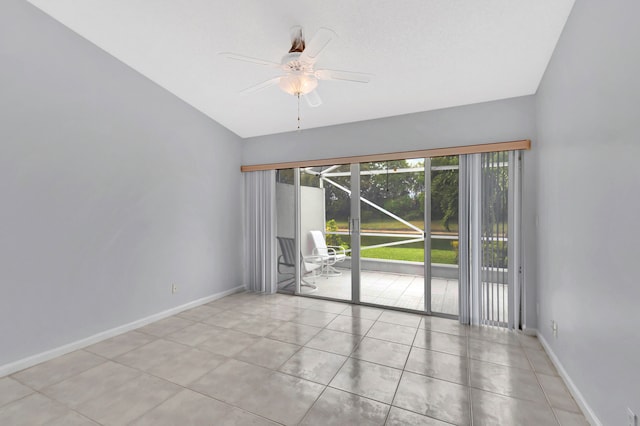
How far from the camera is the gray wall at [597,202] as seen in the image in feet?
4.36

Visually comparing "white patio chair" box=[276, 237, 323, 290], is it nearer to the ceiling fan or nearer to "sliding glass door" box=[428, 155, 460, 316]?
"sliding glass door" box=[428, 155, 460, 316]

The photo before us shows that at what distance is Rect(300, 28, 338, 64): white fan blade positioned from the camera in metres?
1.78

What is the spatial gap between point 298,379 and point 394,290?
2280 mm

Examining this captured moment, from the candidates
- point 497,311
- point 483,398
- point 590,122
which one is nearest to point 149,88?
point 590,122

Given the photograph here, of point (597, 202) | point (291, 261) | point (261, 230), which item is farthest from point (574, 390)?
point (261, 230)

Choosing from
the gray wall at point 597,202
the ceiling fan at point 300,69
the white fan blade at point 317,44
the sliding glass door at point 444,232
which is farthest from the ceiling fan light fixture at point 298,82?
the sliding glass door at point 444,232

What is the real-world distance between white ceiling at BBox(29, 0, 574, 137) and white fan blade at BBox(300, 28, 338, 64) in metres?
0.39

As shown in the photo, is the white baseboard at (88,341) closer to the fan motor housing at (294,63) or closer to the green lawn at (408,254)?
the green lawn at (408,254)

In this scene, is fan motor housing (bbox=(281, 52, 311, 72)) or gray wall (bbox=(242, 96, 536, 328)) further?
gray wall (bbox=(242, 96, 536, 328))

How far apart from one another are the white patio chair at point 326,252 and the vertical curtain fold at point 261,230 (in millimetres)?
657

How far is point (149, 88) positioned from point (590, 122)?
4092 mm

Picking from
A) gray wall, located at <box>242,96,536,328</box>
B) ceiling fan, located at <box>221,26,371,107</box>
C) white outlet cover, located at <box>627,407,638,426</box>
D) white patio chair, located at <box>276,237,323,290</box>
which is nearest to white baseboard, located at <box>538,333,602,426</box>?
white outlet cover, located at <box>627,407,638,426</box>

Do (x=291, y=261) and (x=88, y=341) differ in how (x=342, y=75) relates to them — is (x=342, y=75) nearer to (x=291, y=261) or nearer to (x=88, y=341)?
(x=291, y=261)

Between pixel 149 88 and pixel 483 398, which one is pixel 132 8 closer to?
pixel 149 88
